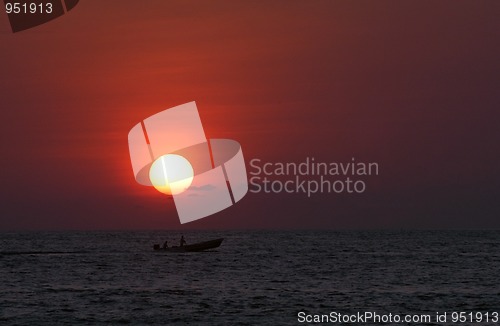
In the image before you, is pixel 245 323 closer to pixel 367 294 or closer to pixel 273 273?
pixel 367 294

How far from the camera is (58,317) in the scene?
53.0 meters

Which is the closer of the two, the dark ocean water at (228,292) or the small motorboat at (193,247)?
the dark ocean water at (228,292)

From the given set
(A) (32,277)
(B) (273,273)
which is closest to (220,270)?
(B) (273,273)

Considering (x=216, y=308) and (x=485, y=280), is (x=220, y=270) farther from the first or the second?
(x=216, y=308)

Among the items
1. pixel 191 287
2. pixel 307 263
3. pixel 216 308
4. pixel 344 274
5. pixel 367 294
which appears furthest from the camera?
pixel 307 263

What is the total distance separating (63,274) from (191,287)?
74.0 ft

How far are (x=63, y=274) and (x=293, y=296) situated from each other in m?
34.1

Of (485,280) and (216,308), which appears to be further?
(485,280)

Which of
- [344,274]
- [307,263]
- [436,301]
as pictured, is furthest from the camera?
[307,263]

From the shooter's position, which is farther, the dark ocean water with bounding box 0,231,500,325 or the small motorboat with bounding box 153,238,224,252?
the small motorboat with bounding box 153,238,224,252

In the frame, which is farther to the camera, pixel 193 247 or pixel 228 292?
pixel 193 247

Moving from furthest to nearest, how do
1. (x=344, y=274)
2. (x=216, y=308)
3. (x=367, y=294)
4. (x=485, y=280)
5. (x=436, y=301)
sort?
(x=344, y=274), (x=485, y=280), (x=367, y=294), (x=436, y=301), (x=216, y=308)

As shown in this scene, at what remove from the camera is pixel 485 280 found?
83688mm

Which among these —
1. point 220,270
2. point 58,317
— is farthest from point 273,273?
point 58,317
